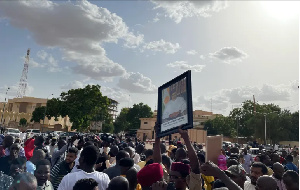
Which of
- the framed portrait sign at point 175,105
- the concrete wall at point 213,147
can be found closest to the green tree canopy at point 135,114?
the concrete wall at point 213,147

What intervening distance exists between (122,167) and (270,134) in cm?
6003

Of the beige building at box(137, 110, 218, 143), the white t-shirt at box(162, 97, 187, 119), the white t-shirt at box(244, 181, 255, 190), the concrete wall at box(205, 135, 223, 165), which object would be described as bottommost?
the white t-shirt at box(244, 181, 255, 190)

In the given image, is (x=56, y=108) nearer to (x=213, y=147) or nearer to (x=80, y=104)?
(x=80, y=104)

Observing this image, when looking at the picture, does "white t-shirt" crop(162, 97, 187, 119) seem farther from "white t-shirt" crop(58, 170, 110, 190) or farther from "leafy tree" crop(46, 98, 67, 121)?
"leafy tree" crop(46, 98, 67, 121)

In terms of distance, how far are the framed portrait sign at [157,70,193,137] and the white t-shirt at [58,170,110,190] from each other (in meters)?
1.42

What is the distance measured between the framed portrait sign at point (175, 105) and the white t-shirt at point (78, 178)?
1417mm

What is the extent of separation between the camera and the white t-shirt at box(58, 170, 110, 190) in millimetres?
3613

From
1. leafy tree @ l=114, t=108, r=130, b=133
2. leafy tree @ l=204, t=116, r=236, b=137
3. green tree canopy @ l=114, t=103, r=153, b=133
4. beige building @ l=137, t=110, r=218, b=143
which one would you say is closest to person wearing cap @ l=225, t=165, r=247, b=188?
beige building @ l=137, t=110, r=218, b=143

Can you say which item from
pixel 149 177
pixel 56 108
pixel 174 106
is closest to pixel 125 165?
pixel 149 177

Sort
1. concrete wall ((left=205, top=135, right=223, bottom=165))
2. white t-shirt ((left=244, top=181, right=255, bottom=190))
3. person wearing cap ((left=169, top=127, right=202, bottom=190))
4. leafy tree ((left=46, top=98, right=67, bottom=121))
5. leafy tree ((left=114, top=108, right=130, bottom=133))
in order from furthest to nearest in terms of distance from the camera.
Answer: leafy tree ((left=114, top=108, right=130, bottom=133)) < leafy tree ((left=46, top=98, right=67, bottom=121)) < concrete wall ((left=205, top=135, right=223, bottom=165)) < white t-shirt ((left=244, top=181, right=255, bottom=190)) < person wearing cap ((left=169, top=127, right=202, bottom=190))

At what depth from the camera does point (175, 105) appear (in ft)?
16.0

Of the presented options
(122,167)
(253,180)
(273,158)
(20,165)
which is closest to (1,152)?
(20,165)

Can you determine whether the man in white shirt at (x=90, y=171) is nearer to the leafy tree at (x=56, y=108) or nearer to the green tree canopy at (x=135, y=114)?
the leafy tree at (x=56, y=108)

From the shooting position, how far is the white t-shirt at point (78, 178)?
11.9ft
